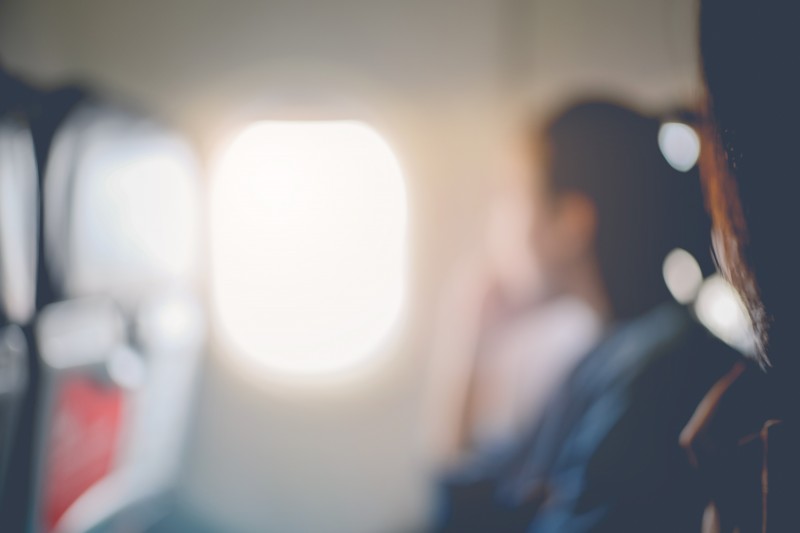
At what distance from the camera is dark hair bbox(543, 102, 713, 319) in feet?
4.78

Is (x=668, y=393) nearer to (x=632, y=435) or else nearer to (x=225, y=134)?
(x=632, y=435)

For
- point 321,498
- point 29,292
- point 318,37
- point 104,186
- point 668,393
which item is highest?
point 318,37

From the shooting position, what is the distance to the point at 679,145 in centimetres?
151

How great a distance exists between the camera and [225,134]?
1785mm

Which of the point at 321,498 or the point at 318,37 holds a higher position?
the point at 318,37

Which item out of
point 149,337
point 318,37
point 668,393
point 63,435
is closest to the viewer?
point 668,393

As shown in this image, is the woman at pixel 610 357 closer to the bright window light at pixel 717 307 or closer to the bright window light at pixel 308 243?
the bright window light at pixel 717 307

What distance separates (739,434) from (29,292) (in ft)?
3.26

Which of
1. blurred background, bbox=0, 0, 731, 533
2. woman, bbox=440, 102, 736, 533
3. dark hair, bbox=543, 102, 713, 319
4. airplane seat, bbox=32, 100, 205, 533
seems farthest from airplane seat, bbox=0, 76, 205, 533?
dark hair, bbox=543, 102, 713, 319

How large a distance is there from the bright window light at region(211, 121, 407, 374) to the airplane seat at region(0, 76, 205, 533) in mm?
145

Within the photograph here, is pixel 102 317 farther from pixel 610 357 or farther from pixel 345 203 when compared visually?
pixel 610 357

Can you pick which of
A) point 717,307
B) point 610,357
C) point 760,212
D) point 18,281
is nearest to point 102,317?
point 18,281

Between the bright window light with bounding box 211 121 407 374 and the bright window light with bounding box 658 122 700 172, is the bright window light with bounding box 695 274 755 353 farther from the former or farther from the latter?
the bright window light with bounding box 211 121 407 374

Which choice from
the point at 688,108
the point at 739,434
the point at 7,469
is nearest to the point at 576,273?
the point at 688,108
